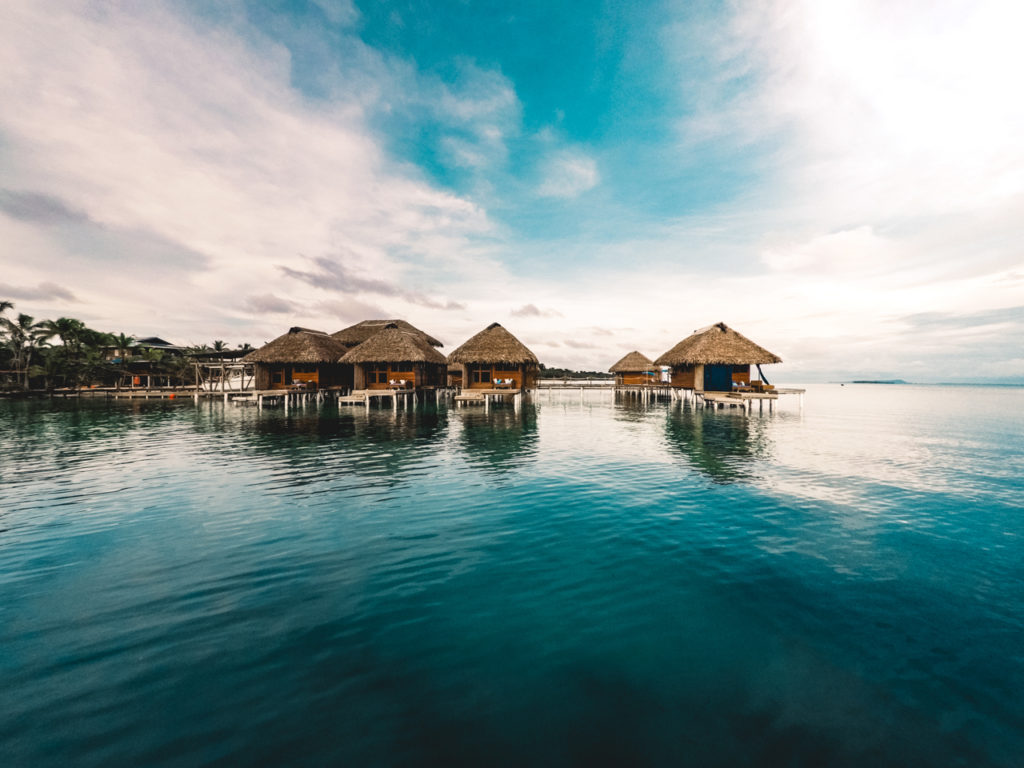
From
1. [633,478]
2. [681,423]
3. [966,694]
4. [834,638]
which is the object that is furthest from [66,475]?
[681,423]

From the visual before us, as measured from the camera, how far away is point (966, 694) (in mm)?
3627

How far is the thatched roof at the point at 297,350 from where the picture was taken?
32.7 m

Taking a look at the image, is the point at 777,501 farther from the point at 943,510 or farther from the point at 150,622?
the point at 150,622

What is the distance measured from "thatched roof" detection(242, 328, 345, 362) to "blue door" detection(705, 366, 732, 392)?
3129cm

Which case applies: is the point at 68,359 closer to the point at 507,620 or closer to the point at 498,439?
the point at 498,439

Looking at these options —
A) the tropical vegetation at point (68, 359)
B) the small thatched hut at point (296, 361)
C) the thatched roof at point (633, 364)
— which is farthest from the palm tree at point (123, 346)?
the thatched roof at point (633, 364)

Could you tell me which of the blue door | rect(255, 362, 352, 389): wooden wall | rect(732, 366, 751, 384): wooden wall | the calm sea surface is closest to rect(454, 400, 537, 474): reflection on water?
the calm sea surface

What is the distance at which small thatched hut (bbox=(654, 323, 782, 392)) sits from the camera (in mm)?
30656

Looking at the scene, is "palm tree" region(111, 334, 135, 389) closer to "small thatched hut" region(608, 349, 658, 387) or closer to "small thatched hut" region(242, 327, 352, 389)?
"small thatched hut" region(242, 327, 352, 389)

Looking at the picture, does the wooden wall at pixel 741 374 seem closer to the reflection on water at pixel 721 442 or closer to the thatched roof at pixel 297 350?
the reflection on water at pixel 721 442

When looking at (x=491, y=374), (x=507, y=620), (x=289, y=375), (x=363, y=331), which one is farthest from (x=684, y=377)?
(x=507, y=620)

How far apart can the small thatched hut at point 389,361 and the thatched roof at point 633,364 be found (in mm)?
22493

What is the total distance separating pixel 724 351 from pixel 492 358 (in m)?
18.1

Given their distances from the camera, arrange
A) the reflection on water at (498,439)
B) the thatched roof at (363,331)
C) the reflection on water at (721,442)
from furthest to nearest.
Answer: the thatched roof at (363,331)
the reflection on water at (498,439)
the reflection on water at (721,442)
